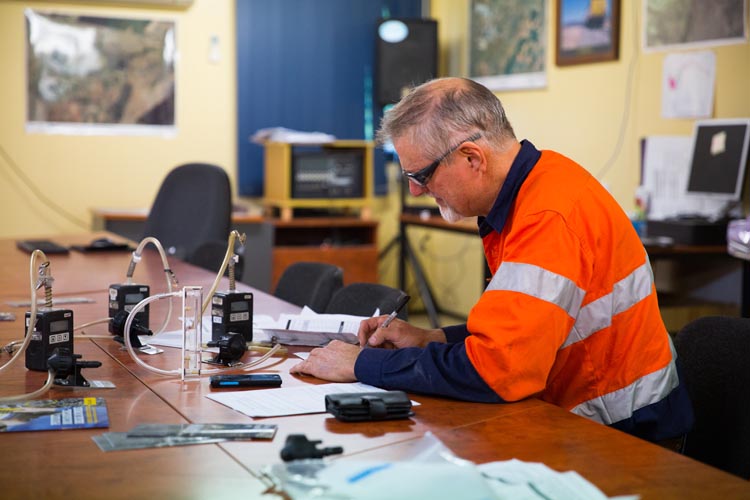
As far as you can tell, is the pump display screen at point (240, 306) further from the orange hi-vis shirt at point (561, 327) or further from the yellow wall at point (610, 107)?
the yellow wall at point (610, 107)

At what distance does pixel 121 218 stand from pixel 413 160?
4383 mm

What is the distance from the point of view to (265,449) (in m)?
1.48

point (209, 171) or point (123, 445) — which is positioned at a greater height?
point (209, 171)

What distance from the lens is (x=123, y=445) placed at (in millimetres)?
1482

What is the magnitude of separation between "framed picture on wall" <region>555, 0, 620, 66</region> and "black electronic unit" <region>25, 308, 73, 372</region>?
4008mm

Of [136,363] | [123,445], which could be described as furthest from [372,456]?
[136,363]

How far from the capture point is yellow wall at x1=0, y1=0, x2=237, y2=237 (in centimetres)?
612

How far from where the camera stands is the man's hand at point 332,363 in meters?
1.93

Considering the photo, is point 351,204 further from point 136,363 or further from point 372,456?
point 372,456

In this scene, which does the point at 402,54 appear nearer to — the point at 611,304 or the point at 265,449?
the point at 611,304

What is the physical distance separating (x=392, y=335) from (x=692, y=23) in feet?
10.7

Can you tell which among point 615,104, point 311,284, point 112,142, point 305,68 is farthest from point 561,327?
point 305,68

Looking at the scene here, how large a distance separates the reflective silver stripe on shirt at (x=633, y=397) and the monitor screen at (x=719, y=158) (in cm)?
273

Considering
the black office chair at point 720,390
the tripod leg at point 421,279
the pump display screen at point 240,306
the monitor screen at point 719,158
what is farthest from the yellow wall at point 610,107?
the pump display screen at point 240,306
